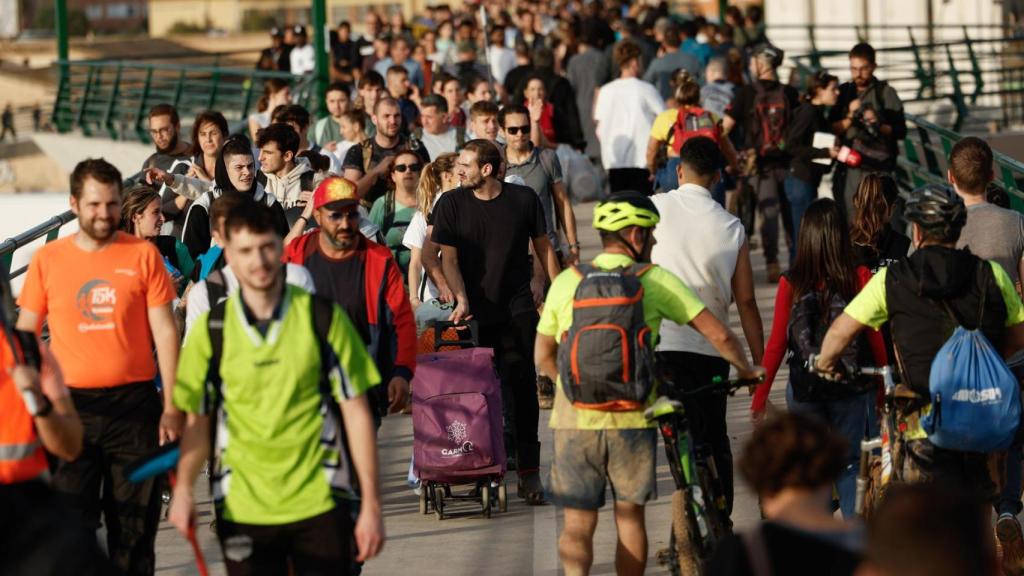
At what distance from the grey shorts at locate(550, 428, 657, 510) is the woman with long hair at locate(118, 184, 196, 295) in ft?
10.9

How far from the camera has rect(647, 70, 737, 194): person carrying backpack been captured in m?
14.4

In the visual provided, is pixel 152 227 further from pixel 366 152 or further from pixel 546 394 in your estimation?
pixel 366 152

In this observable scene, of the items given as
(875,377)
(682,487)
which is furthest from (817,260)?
(682,487)

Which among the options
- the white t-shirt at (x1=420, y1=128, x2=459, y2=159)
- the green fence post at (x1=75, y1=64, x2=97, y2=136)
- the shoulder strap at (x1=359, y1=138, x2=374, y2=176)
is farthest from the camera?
the green fence post at (x1=75, y1=64, x2=97, y2=136)

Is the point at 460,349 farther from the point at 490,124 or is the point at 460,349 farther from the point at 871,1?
the point at 871,1

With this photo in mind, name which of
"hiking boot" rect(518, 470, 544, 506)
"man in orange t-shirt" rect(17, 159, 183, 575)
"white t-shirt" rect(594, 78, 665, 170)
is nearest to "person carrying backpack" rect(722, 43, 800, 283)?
"white t-shirt" rect(594, 78, 665, 170)

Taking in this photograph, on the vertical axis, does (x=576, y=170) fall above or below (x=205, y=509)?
above

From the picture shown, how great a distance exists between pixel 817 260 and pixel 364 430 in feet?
8.90

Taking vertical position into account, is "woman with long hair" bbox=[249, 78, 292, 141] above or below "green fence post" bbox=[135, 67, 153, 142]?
below

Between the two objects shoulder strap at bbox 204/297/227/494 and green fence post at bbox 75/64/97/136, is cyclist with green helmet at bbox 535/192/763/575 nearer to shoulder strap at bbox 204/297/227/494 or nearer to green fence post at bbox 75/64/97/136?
shoulder strap at bbox 204/297/227/494

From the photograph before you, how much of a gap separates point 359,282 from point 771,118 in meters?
8.24

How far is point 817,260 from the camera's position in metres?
8.50

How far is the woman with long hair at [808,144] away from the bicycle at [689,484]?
7095 mm

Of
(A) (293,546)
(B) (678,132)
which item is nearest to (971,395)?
(A) (293,546)
